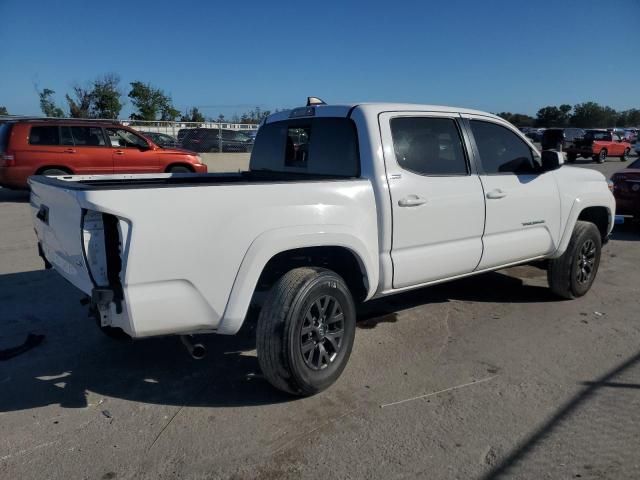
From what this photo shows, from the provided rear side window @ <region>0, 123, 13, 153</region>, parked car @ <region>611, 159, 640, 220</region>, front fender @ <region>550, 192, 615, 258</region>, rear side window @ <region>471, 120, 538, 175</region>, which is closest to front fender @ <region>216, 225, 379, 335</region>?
rear side window @ <region>471, 120, 538, 175</region>

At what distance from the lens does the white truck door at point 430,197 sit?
3.88 metres

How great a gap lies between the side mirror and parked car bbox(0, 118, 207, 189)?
1051 cm

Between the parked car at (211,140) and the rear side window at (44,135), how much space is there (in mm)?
11072

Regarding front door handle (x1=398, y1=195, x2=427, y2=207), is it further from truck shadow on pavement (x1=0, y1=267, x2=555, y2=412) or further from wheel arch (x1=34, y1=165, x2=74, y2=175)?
wheel arch (x1=34, y1=165, x2=74, y2=175)

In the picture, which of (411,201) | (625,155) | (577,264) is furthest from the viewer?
(625,155)

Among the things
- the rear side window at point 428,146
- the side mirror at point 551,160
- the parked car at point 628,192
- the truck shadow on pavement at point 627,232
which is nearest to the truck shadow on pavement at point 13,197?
the rear side window at point 428,146

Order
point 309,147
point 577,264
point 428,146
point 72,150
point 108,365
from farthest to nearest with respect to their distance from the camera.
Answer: point 72,150 → point 577,264 → point 309,147 → point 428,146 → point 108,365

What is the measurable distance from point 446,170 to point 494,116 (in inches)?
38.7

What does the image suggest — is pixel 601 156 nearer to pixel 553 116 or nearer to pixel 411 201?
pixel 411 201

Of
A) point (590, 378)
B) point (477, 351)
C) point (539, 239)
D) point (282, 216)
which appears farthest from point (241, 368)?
point (539, 239)

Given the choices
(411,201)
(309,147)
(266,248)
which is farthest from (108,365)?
(411,201)

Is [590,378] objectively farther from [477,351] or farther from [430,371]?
[430,371]

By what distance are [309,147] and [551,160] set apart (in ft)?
7.52

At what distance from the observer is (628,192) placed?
10172 millimetres
